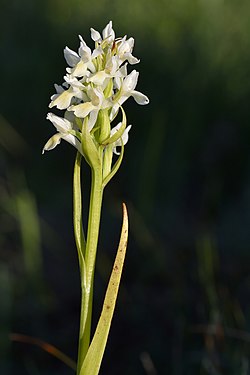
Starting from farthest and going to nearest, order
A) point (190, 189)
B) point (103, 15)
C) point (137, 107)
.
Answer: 1. point (103, 15)
2. point (137, 107)
3. point (190, 189)

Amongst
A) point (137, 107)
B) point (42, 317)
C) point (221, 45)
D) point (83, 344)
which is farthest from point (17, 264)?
point (83, 344)

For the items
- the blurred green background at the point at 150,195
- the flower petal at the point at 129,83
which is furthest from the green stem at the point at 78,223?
the blurred green background at the point at 150,195

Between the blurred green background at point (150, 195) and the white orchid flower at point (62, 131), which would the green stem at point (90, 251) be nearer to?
the white orchid flower at point (62, 131)

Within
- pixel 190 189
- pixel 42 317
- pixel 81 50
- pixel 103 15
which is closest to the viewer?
pixel 81 50

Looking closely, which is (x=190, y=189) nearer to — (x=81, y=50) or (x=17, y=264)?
(x=17, y=264)

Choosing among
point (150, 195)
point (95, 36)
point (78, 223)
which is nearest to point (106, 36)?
point (95, 36)

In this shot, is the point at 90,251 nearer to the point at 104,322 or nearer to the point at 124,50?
the point at 104,322
